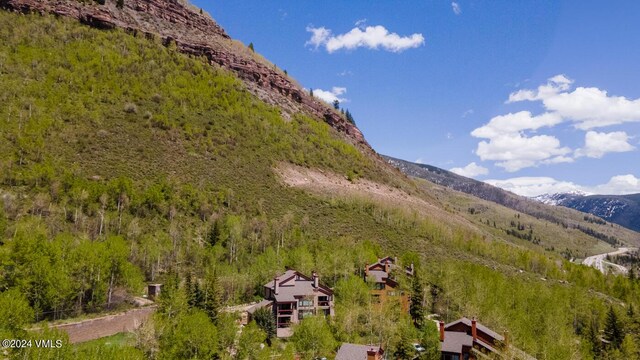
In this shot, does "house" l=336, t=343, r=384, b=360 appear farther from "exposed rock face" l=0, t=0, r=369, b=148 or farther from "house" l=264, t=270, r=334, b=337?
"exposed rock face" l=0, t=0, r=369, b=148

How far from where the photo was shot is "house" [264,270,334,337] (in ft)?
212

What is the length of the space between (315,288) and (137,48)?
379ft

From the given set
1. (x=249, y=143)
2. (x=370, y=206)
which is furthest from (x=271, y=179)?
(x=370, y=206)

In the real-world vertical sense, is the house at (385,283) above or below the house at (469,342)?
above

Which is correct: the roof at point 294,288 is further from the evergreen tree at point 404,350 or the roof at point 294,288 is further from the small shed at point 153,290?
the evergreen tree at point 404,350

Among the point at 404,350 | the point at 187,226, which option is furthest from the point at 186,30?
the point at 404,350

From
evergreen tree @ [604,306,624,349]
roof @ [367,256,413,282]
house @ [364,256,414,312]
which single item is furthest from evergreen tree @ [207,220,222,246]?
evergreen tree @ [604,306,624,349]

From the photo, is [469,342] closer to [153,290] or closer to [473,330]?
[473,330]

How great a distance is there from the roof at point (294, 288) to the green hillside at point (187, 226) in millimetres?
5247

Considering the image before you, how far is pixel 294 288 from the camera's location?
2704 inches

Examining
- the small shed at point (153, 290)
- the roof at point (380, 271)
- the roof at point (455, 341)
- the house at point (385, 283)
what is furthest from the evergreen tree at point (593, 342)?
the small shed at point (153, 290)

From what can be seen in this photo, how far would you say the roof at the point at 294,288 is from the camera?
216ft

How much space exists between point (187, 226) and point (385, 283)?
45.1m

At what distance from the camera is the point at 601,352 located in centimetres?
6025
